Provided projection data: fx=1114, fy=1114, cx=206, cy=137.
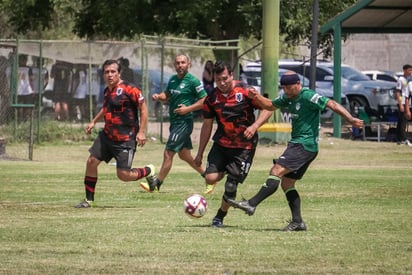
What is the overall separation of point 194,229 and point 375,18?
2166 cm

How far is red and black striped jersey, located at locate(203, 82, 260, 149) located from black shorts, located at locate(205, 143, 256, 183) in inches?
2.6

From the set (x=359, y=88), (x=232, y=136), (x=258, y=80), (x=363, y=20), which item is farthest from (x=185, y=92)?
(x=359, y=88)

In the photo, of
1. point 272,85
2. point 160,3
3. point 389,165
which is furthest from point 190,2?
point 389,165

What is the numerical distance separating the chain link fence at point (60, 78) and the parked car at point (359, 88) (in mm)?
6498

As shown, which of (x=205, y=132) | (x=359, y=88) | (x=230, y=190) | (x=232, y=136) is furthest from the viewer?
(x=359, y=88)

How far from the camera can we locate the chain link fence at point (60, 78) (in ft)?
92.4

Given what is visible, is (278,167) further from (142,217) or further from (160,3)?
(160,3)

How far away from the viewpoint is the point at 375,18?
32.5m

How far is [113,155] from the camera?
48.4ft

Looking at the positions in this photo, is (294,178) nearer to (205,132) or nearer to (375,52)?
(205,132)

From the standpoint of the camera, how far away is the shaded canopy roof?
30.8 metres

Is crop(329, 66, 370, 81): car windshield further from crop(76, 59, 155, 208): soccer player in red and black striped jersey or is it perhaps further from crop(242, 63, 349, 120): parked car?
crop(76, 59, 155, 208): soccer player in red and black striped jersey

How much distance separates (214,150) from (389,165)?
36.5ft

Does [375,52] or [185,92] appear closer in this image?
[185,92]
